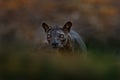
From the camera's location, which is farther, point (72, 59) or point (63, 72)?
point (72, 59)

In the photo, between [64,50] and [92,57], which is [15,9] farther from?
[92,57]

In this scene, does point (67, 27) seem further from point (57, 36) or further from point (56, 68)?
point (56, 68)

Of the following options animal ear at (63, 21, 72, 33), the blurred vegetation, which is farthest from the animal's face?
the blurred vegetation

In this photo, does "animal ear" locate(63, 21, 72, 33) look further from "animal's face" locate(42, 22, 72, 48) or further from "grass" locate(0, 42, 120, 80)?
"grass" locate(0, 42, 120, 80)

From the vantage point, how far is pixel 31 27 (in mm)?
8031

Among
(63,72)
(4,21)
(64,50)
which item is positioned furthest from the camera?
(4,21)

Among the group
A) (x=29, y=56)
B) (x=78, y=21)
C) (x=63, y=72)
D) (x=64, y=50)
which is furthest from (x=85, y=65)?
(x=78, y=21)

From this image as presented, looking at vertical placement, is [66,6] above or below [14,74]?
above

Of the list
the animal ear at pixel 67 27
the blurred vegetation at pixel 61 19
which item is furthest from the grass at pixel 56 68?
the animal ear at pixel 67 27

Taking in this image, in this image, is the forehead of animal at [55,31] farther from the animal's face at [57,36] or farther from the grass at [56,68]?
the grass at [56,68]

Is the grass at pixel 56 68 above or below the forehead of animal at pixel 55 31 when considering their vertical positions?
below

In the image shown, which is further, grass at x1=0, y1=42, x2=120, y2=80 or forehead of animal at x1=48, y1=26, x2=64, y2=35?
forehead of animal at x1=48, y1=26, x2=64, y2=35

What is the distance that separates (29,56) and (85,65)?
1.26ft

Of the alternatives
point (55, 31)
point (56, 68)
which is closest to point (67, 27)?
point (55, 31)
